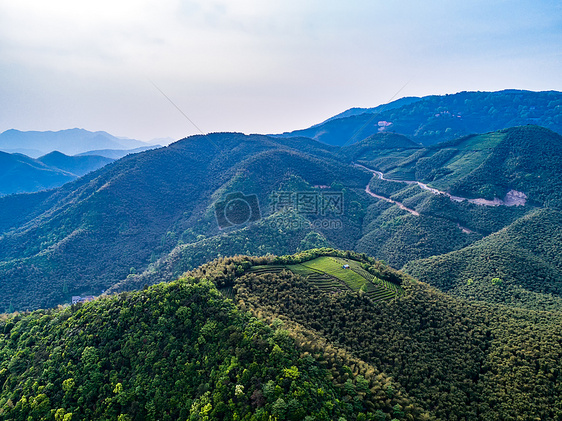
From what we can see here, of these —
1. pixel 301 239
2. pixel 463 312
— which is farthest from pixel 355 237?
pixel 463 312

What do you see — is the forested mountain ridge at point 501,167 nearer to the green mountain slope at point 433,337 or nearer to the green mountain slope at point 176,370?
the green mountain slope at point 433,337

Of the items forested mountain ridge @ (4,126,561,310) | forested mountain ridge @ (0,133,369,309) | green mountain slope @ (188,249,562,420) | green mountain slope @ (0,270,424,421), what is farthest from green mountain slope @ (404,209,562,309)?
forested mountain ridge @ (0,133,369,309)

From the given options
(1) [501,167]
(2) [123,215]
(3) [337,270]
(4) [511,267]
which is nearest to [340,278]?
(3) [337,270]

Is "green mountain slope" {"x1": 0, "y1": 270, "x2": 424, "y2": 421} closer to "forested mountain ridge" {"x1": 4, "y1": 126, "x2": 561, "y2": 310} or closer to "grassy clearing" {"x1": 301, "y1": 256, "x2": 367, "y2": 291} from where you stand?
"grassy clearing" {"x1": 301, "y1": 256, "x2": 367, "y2": 291}

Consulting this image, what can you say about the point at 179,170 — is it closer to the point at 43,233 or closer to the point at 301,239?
the point at 43,233

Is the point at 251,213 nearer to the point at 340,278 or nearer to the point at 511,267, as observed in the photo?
the point at 340,278

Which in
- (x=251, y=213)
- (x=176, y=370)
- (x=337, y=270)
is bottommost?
(x=337, y=270)
